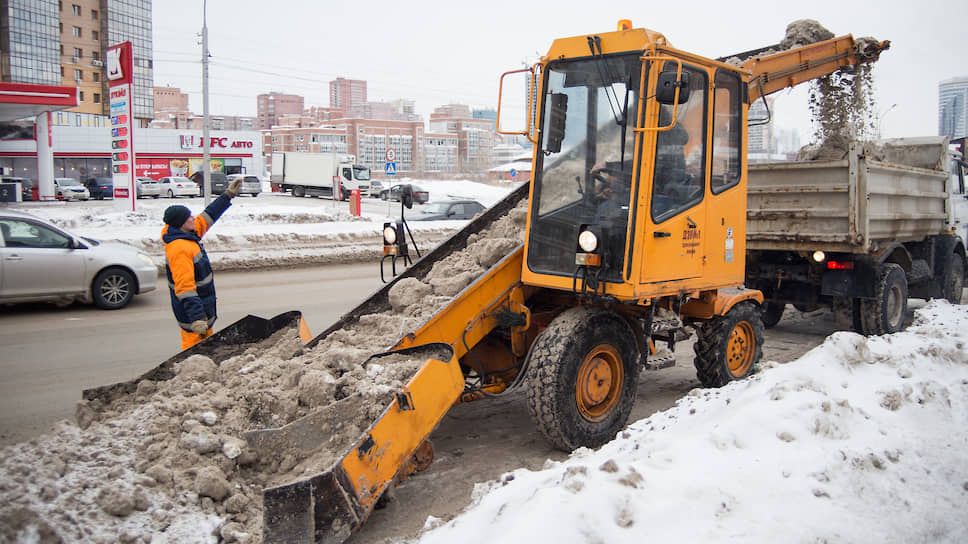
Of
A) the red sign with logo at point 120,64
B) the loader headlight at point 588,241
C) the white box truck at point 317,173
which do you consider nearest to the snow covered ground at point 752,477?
the loader headlight at point 588,241

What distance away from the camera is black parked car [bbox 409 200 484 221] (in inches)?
877

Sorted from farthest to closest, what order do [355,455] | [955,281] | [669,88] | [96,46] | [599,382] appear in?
[96,46], [955,281], [599,382], [669,88], [355,455]

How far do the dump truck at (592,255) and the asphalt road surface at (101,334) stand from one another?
227 cm

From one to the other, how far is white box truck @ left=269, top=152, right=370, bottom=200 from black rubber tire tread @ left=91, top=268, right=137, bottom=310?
113 feet

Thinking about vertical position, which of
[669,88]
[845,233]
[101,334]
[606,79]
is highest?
[606,79]

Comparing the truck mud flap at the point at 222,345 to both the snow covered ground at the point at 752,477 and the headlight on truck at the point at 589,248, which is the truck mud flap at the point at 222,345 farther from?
the headlight on truck at the point at 589,248

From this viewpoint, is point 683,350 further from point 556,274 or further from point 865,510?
point 865,510

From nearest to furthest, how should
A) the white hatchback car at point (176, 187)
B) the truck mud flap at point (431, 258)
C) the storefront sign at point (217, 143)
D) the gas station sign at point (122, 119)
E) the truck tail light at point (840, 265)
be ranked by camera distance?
the truck mud flap at point (431, 258)
the truck tail light at point (840, 265)
the gas station sign at point (122, 119)
the white hatchback car at point (176, 187)
the storefront sign at point (217, 143)

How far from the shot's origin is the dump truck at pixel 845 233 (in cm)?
848

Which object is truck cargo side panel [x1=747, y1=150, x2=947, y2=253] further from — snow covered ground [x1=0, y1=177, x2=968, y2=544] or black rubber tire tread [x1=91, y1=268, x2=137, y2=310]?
black rubber tire tread [x1=91, y1=268, x2=137, y2=310]

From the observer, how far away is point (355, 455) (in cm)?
382

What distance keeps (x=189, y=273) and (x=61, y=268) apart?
18.9 ft

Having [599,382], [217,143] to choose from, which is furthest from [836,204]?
[217,143]

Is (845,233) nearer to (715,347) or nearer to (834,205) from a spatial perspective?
(834,205)
